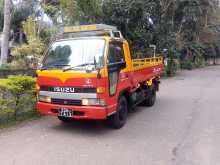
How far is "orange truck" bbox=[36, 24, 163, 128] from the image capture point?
7.54 metres

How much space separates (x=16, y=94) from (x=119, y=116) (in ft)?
8.73

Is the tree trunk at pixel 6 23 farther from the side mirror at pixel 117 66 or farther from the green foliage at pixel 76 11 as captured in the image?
the side mirror at pixel 117 66

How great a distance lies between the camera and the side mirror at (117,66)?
26.1 ft

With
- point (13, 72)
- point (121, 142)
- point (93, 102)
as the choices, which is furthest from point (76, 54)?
point (13, 72)

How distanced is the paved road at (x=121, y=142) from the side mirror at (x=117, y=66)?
1471 millimetres

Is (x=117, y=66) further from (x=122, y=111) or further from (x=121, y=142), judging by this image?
(x=121, y=142)

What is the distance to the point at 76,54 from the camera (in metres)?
8.16

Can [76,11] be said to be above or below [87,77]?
above

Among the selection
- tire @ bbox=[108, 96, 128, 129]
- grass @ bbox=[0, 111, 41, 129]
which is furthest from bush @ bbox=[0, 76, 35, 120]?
tire @ bbox=[108, 96, 128, 129]

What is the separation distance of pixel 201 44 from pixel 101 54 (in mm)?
38572

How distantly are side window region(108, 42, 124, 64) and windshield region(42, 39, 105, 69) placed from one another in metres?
0.26

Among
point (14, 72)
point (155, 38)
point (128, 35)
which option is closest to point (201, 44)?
point (155, 38)

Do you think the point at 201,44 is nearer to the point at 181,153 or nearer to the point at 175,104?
the point at 175,104

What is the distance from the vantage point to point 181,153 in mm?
6676
